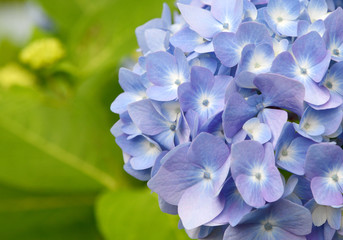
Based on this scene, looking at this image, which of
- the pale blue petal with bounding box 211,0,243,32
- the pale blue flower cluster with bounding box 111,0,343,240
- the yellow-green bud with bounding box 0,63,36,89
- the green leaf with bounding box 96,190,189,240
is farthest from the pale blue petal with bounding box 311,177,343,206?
the yellow-green bud with bounding box 0,63,36,89

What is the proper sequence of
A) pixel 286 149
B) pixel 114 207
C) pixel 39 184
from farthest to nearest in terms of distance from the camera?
pixel 39 184 → pixel 114 207 → pixel 286 149

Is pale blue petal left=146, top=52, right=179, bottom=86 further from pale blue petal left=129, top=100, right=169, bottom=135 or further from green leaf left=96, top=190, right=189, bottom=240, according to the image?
green leaf left=96, top=190, right=189, bottom=240

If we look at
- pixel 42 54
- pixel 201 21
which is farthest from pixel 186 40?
pixel 42 54

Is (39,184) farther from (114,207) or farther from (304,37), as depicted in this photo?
(304,37)

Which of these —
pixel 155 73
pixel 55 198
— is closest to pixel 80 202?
pixel 55 198

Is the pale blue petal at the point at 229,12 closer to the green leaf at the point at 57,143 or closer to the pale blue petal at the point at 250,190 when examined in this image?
the pale blue petal at the point at 250,190

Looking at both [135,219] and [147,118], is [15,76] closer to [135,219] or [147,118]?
[135,219]
